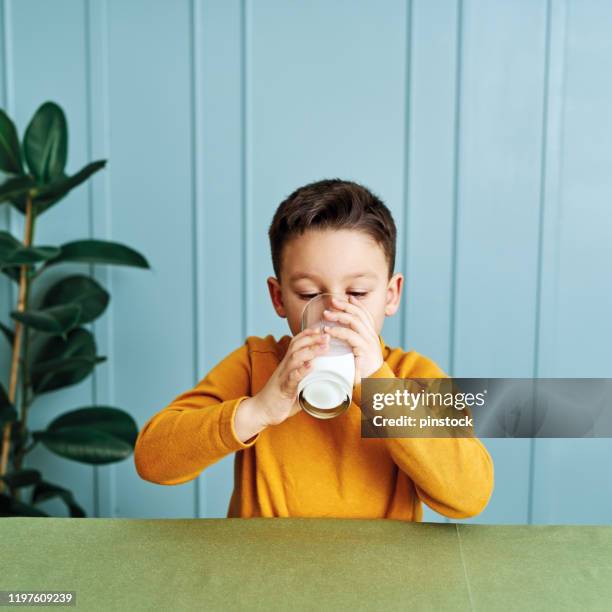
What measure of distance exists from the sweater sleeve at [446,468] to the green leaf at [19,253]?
35.7 inches

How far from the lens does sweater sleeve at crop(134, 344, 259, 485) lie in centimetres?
72

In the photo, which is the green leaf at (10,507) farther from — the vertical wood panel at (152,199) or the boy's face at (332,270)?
the boy's face at (332,270)

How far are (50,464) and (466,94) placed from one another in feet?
4.53

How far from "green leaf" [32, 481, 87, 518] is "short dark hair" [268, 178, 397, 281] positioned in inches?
37.7

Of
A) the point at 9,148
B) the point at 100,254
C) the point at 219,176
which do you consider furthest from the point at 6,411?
the point at 219,176

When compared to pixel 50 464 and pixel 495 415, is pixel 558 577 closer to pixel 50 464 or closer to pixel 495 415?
pixel 495 415

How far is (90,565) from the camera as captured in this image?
22.9 inches

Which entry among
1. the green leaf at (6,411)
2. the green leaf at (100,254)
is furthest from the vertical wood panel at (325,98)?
the green leaf at (6,411)

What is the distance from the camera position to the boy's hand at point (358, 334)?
0.67 m

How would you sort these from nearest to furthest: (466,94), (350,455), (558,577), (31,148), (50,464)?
(558,577) < (350,455) < (31,148) < (466,94) < (50,464)

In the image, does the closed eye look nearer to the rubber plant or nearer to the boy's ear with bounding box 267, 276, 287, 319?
the boy's ear with bounding box 267, 276, 287, 319

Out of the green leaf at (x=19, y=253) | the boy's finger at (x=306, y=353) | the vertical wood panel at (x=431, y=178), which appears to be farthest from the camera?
the vertical wood panel at (x=431, y=178)

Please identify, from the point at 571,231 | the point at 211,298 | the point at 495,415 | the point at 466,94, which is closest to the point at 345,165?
the point at 466,94

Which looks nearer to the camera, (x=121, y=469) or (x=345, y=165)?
(x=345, y=165)
